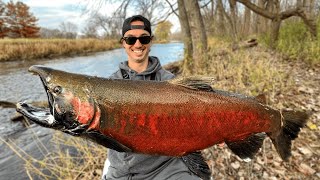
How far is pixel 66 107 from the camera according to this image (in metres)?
1.57

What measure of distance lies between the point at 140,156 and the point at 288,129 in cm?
126

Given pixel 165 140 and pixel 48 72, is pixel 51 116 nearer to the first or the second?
pixel 48 72

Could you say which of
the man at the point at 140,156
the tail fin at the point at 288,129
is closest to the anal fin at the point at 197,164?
the man at the point at 140,156

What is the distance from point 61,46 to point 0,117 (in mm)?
20849

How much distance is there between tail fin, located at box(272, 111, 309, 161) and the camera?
1.91 m

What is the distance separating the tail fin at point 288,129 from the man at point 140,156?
725 millimetres

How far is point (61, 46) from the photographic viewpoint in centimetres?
2780

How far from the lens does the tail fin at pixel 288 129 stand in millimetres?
1909

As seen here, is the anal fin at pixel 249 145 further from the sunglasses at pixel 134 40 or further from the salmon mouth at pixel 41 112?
the sunglasses at pixel 134 40

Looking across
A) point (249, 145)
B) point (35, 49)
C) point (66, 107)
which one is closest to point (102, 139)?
point (66, 107)

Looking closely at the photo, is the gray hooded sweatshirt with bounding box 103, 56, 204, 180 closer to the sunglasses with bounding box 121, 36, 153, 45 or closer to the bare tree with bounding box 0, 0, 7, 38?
the sunglasses with bounding box 121, 36, 153, 45

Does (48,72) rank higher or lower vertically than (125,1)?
lower

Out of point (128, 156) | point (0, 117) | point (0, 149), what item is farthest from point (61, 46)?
point (128, 156)

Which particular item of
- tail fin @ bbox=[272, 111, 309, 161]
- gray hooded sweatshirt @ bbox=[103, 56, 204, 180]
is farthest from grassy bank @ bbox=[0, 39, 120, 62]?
tail fin @ bbox=[272, 111, 309, 161]
